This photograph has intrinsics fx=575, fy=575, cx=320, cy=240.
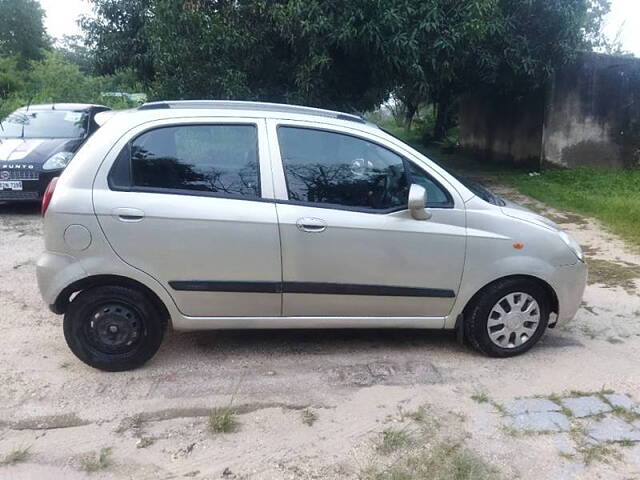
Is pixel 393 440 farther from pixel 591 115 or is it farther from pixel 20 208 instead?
pixel 591 115

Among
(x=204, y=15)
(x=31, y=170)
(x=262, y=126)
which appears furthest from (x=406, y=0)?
(x=31, y=170)

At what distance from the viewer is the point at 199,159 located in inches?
143

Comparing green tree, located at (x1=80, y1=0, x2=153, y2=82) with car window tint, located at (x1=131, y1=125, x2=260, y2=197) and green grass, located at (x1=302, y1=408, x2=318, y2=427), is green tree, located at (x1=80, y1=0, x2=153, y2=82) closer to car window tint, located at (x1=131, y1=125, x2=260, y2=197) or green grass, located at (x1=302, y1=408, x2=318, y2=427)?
car window tint, located at (x1=131, y1=125, x2=260, y2=197)

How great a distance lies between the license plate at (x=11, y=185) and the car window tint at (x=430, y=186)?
5929 mm

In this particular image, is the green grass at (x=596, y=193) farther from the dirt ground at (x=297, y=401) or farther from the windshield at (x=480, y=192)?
the windshield at (x=480, y=192)

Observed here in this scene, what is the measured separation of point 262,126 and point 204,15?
485 centimetres

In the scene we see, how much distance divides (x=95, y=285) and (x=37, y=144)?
5351 millimetres

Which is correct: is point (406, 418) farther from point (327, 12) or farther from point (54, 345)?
point (327, 12)

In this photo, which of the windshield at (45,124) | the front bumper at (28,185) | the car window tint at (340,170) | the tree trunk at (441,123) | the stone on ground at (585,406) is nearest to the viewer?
the stone on ground at (585,406)

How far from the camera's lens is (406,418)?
10.5 feet

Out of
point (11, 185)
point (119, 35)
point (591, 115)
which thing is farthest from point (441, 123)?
point (11, 185)

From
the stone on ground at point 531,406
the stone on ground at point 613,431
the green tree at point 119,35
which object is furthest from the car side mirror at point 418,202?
the green tree at point 119,35

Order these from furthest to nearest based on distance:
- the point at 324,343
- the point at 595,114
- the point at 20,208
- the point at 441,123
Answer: the point at 441,123, the point at 595,114, the point at 20,208, the point at 324,343

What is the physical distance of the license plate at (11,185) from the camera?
297 inches
